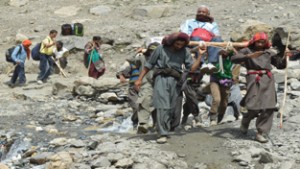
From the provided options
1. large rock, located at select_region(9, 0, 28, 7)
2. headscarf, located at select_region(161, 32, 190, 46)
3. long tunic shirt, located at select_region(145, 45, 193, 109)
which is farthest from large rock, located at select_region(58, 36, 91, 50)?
headscarf, located at select_region(161, 32, 190, 46)

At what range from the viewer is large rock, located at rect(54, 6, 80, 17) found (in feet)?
68.1

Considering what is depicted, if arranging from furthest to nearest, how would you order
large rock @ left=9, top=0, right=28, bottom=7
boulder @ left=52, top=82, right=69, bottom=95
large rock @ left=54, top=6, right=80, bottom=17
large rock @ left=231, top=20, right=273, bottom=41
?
large rock @ left=9, top=0, right=28, bottom=7 < large rock @ left=54, top=6, right=80, bottom=17 < large rock @ left=231, top=20, right=273, bottom=41 < boulder @ left=52, top=82, right=69, bottom=95

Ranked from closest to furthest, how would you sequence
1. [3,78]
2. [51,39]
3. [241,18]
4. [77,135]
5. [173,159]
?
[173,159]
[77,135]
[51,39]
[3,78]
[241,18]

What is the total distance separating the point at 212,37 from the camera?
8164 mm

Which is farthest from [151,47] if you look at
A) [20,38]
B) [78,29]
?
[20,38]

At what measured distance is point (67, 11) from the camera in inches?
826

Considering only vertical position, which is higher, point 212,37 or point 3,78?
point 212,37

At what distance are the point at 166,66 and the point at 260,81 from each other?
1.18 metres

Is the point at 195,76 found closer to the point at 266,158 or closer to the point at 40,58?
the point at 266,158

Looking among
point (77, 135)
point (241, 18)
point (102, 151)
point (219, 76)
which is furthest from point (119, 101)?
point (241, 18)

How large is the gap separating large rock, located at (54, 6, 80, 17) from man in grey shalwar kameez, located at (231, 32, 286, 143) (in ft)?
46.4

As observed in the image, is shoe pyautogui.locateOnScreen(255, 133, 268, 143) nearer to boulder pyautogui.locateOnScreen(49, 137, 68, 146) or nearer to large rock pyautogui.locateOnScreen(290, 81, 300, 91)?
boulder pyautogui.locateOnScreen(49, 137, 68, 146)

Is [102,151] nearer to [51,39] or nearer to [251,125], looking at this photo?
[251,125]

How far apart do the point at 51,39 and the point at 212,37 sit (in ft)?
23.0
